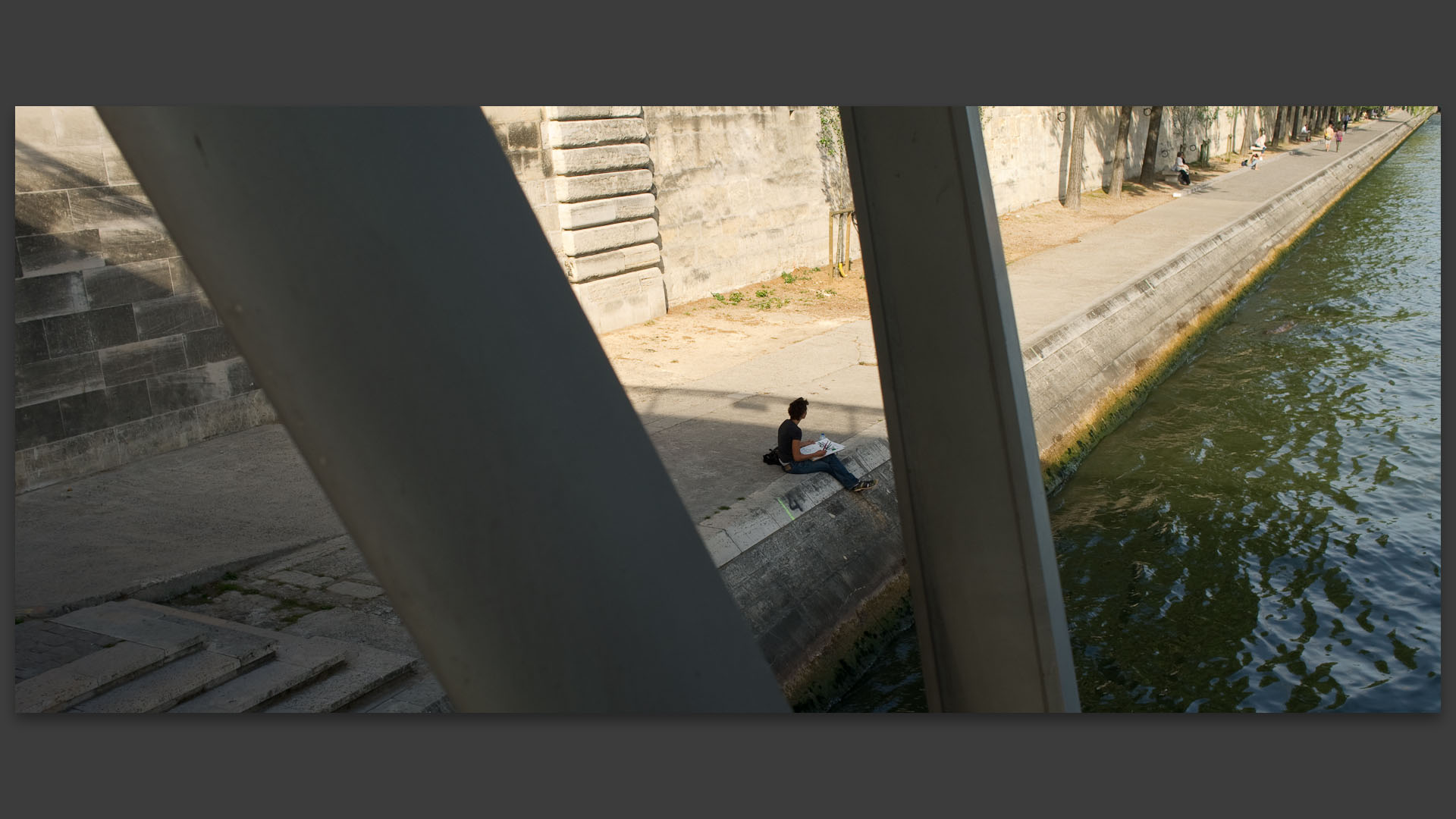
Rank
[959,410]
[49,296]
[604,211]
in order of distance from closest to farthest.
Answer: [959,410], [49,296], [604,211]

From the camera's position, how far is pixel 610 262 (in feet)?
44.3

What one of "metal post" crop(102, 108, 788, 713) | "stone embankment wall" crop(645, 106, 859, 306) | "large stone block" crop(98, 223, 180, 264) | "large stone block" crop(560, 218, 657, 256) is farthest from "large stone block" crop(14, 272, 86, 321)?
"metal post" crop(102, 108, 788, 713)

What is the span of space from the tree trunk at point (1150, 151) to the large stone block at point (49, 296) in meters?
23.0

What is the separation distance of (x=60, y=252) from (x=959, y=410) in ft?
22.5

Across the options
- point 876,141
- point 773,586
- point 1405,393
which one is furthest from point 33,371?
point 1405,393

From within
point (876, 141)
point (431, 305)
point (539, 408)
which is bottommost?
point (539, 408)

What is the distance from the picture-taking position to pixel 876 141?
337cm

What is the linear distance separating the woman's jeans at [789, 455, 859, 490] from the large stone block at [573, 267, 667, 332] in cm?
508

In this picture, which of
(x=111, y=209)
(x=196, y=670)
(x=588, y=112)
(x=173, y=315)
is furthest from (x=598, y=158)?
(x=196, y=670)

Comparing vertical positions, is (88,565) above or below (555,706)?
below

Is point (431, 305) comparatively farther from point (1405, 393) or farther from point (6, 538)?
point (1405, 393)

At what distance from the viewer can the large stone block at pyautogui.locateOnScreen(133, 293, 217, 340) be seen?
8.53 metres

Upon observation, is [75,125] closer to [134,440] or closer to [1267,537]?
[134,440]

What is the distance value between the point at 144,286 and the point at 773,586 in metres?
4.98
